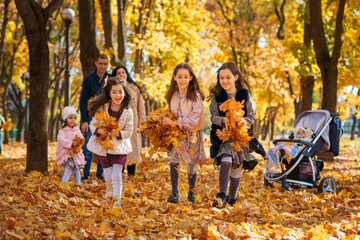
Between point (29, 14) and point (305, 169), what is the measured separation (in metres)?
6.35

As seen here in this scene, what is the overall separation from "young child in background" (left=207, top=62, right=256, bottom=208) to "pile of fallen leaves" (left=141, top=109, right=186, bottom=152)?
0.49m

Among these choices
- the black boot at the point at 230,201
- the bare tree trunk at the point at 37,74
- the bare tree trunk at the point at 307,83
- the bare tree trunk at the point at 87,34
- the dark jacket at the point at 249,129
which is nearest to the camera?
the dark jacket at the point at 249,129

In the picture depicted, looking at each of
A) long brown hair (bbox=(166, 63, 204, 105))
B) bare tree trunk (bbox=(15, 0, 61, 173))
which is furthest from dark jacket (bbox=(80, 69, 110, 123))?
long brown hair (bbox=(166, 63, 204, 105))

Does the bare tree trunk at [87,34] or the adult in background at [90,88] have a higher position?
the bare tree trunk at [87,34]

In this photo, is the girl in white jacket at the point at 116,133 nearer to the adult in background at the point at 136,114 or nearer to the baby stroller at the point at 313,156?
the adult in background at the point at 136,114

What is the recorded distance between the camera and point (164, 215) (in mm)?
5082

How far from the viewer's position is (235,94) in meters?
A: 5.67

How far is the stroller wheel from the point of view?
24.1 ft

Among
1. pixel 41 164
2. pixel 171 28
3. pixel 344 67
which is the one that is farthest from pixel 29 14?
pixel 171 28

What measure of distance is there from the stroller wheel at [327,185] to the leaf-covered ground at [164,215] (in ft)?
0.51

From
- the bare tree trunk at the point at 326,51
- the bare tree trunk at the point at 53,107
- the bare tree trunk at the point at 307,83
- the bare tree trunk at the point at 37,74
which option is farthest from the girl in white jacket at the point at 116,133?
the bare tree trunk at the point at 53,107

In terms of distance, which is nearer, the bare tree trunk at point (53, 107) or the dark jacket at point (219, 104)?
the dark jacket at point (219, 104)

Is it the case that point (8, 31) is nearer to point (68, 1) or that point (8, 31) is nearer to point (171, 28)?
point (68, 1)

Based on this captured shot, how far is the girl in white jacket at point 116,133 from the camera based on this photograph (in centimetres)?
553
